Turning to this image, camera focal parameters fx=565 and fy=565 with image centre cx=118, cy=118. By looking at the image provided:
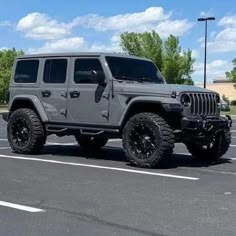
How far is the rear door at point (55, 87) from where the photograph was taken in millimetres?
12312

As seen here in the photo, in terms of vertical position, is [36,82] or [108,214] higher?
[36,82]

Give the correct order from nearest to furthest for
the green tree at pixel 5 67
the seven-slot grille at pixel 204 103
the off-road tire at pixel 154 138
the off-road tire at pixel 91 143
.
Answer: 1. the off-road tire at pixel 154 138
2. the seven-slot grille at pixel 204 103
3. the off-road tire at pixel 91 143
4. the green tree at pixel 5 67

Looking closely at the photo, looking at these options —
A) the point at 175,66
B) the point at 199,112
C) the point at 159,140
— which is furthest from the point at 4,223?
the point at 175,66

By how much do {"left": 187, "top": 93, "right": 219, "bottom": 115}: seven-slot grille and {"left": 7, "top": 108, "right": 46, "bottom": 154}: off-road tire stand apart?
12.1 feet

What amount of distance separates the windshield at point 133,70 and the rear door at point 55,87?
1227 mm

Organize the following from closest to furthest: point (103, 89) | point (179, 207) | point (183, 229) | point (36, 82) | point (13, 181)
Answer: point (183, 229)
point (179, 207)
point (13, 181)
point (103, 89)
point (36, 82)

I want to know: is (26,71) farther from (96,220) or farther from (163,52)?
(163,52)

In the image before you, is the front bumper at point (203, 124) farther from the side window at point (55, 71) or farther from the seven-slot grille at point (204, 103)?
the side window at point (55, 71)

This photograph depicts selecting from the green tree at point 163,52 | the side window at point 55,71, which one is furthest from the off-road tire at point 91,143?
the green tree at point 163,52

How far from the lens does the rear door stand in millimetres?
12312

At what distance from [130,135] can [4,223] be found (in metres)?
4.88

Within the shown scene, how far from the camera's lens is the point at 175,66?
58.7 metres

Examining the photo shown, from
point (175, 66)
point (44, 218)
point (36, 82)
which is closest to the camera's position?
point (44, 218)

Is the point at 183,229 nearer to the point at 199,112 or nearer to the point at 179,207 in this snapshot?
the point at 179,207
